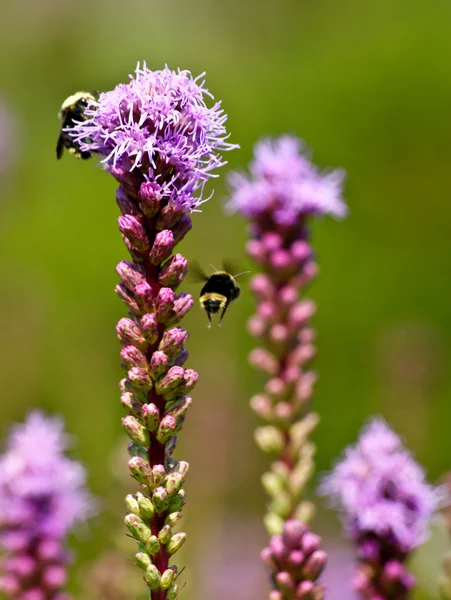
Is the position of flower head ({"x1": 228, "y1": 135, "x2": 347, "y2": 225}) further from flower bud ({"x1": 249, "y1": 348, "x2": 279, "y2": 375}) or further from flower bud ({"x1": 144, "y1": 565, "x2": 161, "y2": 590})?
flower bud ({"x1": 144, "y1": 565, "x2": 161, "y2": 590})

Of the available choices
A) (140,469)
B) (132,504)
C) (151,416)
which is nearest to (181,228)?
(151,416)

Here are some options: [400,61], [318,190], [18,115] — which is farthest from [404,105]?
[318,190]

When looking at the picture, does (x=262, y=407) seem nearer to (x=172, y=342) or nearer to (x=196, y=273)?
(x=196, y=273)

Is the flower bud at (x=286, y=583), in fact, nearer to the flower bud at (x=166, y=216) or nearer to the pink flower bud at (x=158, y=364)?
the pink flower bud at (x=158, y=364)

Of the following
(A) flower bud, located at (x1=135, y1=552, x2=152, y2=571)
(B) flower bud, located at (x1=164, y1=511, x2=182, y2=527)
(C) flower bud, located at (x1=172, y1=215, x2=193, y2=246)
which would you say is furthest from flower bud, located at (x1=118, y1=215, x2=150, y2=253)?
(A) flower bud, located at (x1=135, y1=552, x2=152, y2=571)

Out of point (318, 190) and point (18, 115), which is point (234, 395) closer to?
point (318, 190)

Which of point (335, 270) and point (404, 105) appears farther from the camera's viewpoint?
point (404, 105)
